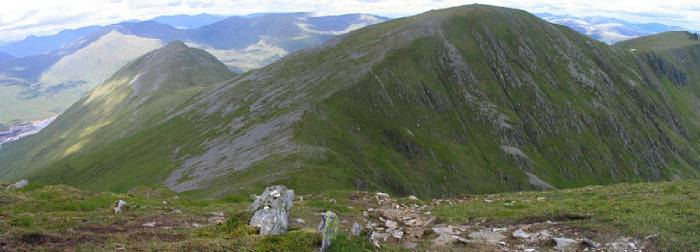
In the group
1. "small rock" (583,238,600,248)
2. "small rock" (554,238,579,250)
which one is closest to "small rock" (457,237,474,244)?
"small rock" (554,238,579,250)

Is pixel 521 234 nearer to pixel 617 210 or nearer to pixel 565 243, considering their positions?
pixel 565 243

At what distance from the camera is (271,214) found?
22.4 m

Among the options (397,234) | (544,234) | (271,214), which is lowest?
(397,234)

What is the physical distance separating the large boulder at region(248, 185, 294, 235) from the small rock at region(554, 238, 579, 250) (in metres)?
13.8

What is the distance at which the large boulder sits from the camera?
21362mm

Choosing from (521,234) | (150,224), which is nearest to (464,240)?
(521,234)

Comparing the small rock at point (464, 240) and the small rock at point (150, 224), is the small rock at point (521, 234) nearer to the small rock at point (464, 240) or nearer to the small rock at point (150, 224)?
the small rock at point (464, 240)

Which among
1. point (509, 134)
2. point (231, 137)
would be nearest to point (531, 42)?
point (509, 134)

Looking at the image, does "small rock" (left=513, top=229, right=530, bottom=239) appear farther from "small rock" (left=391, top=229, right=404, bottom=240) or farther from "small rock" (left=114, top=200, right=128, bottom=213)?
"small rock" (left=114, top=200, right=128, bottom=213)

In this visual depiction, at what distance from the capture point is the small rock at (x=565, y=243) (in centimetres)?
2258

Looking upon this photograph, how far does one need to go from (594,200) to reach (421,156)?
76.8 m

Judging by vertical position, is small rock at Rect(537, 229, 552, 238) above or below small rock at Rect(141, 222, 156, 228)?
below

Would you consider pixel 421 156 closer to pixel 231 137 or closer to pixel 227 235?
pixel 231 137

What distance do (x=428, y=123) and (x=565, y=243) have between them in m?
103
